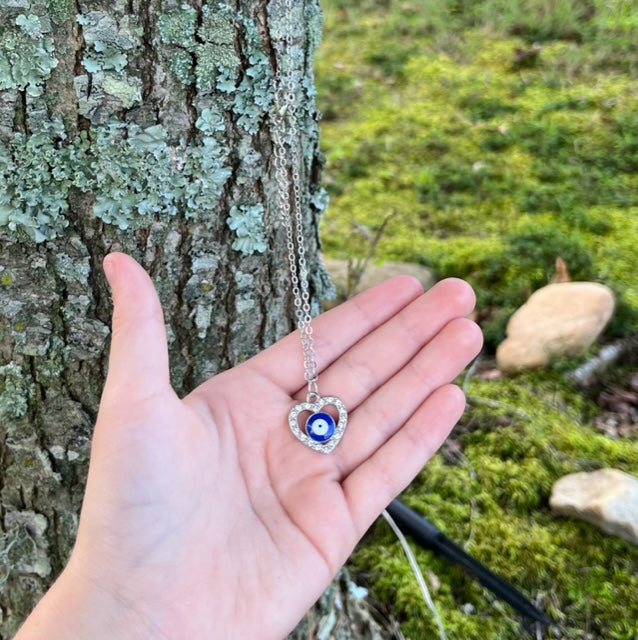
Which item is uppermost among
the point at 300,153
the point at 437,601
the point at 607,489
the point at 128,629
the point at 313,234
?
the point at 300,153

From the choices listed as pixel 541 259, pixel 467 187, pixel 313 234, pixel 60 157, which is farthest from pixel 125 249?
pixel 467 187

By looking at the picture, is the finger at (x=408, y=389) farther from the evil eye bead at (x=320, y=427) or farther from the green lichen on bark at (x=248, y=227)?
the green lichen on bark at (x=248, y=227)

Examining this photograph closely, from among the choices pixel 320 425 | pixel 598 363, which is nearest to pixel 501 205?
pixel 598 363

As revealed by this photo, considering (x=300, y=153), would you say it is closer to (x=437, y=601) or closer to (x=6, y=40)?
(x=6, y=40)

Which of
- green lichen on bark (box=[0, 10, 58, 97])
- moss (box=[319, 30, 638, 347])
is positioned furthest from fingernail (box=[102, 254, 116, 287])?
moss (box=[319, 30, 638, 347])

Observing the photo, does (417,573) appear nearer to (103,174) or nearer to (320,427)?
(320,427)
